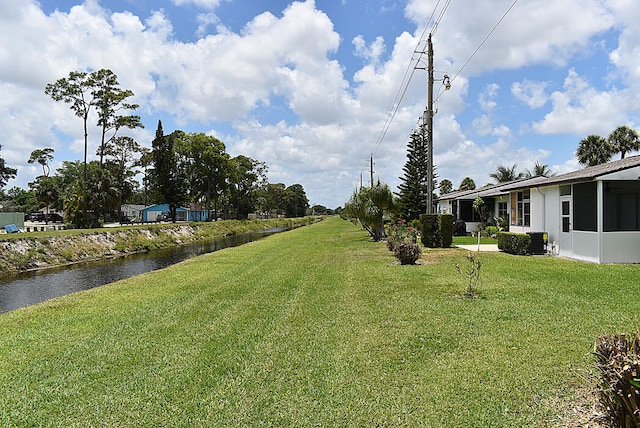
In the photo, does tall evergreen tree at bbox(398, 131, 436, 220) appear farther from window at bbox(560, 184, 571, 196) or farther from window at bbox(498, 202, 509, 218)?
window at bbox(560, 184, 571, 196)

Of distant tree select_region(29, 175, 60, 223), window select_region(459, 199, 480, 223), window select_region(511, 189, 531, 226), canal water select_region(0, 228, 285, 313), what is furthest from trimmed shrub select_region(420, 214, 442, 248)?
distant tree select_region(29, 175, 60, 223)

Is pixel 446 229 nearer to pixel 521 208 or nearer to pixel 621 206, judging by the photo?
pixel 521 208

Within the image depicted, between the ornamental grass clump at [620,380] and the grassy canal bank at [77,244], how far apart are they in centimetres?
1985

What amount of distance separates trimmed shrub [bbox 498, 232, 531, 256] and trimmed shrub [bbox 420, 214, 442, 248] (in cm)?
282

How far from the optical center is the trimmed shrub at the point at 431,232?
16969 millimetres

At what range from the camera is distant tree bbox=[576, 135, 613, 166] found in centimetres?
3466

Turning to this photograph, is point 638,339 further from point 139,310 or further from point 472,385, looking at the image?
point 139,310

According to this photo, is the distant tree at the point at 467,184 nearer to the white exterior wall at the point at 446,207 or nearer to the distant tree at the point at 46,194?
the white exterior wall at the point at 446,207

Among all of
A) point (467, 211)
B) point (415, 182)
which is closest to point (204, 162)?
point (415, 182)

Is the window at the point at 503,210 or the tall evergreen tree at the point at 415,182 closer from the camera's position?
the window at the point at 503,210

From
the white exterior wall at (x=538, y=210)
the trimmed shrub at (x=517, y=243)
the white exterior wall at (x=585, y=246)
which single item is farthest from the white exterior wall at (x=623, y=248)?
the white exterior wall at (x=538, y=210)

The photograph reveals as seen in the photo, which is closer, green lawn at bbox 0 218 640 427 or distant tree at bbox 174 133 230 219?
green lawn at bbox 0 218 640 427

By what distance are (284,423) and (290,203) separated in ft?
332

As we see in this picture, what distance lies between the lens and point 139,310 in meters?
7.48
